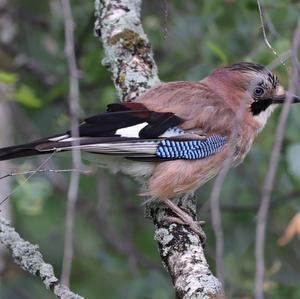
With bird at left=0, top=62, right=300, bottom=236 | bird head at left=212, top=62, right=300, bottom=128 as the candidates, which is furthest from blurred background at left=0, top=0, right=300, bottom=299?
bird at left=0, top=62, right=300, bottom=236

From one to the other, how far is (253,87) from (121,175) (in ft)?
4.08

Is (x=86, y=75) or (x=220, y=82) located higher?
(x=86, y=75)

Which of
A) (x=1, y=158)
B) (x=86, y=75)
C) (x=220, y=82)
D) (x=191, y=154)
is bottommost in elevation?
(x=1, y=158)

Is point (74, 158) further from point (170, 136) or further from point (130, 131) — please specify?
point (170, 136)

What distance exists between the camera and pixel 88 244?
7.02 meters

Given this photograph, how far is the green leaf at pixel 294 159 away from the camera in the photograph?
15.2 feet

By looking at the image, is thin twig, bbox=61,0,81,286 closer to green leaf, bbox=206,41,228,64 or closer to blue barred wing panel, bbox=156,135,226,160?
blue barred wing panel, bbox=156,135,226,160

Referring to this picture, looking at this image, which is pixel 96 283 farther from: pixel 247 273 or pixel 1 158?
pixel 1 158

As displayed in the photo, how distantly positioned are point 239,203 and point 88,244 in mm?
1424

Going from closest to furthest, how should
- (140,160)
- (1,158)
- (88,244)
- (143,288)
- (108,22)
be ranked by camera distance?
1. (1,158)
2. (140,160)
3. (108,22)
4. (143,288)
5. (88,244)

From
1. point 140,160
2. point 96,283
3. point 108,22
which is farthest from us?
point 96,283

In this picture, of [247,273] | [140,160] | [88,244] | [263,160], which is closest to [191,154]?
[140,160]

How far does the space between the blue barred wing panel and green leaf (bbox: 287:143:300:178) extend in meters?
0.40

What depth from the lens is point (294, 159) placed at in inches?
185
